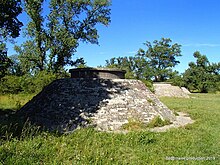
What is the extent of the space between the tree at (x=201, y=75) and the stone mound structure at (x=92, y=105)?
47.0 m

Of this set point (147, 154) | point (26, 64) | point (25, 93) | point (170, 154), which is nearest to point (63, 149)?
point (147, 154)

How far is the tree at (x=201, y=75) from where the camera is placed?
54.8 m

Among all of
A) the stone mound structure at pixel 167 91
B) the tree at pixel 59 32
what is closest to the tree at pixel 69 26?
A: the tree at pixel 59 32

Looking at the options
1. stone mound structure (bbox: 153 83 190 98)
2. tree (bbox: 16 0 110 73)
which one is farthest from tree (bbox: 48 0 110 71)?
stone mound structure (bbox: 153 83 190 98)

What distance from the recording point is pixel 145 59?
189 feet

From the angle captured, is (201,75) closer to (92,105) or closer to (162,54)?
(162,54)

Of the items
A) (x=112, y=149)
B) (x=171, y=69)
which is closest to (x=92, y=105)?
(x=112, y=149)

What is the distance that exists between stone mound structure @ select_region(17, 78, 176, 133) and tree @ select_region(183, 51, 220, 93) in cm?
4701

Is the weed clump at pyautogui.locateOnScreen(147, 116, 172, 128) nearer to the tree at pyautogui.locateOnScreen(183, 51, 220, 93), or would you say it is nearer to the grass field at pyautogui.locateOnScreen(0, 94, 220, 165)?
the grass field at pyautogui.locateOnScreen(0, 94, 220, 165)

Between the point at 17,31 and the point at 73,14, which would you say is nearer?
the point at 17,31

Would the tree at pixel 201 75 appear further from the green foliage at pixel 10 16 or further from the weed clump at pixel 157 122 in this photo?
the green foliage at pixel 10 16

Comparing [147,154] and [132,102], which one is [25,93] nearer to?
[132,102]

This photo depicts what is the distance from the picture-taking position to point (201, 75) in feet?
183

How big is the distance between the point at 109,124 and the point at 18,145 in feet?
14.1
